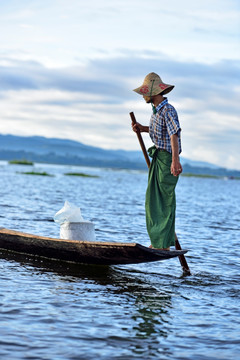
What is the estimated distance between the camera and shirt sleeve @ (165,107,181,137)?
25.8ft

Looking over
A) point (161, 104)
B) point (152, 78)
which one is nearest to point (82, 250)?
point (161, 104)

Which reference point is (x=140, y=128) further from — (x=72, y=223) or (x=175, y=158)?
(x=72, y=223)

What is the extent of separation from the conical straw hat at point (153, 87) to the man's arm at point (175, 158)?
0.77 metres

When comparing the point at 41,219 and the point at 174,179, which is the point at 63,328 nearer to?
the point at 174,179

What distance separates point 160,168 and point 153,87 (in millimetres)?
1239

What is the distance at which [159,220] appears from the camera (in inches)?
325

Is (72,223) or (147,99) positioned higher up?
(147,99)

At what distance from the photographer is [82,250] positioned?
8609 millimetres

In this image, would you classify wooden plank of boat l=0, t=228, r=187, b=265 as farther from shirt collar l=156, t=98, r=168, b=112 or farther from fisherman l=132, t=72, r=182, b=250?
shirt collar l=156, t=98, r=168, b=112

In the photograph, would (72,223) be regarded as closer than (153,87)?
No

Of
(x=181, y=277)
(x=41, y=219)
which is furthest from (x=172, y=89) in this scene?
(x=41, y=219)

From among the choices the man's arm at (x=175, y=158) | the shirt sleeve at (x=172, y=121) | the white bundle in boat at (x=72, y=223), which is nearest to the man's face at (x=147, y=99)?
the shirt sleeve at (x=172, y=121)

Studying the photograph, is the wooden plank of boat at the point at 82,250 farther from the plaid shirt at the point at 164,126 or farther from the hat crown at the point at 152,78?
the hat crown at the point at 152,78

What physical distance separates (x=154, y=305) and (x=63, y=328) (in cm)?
169
